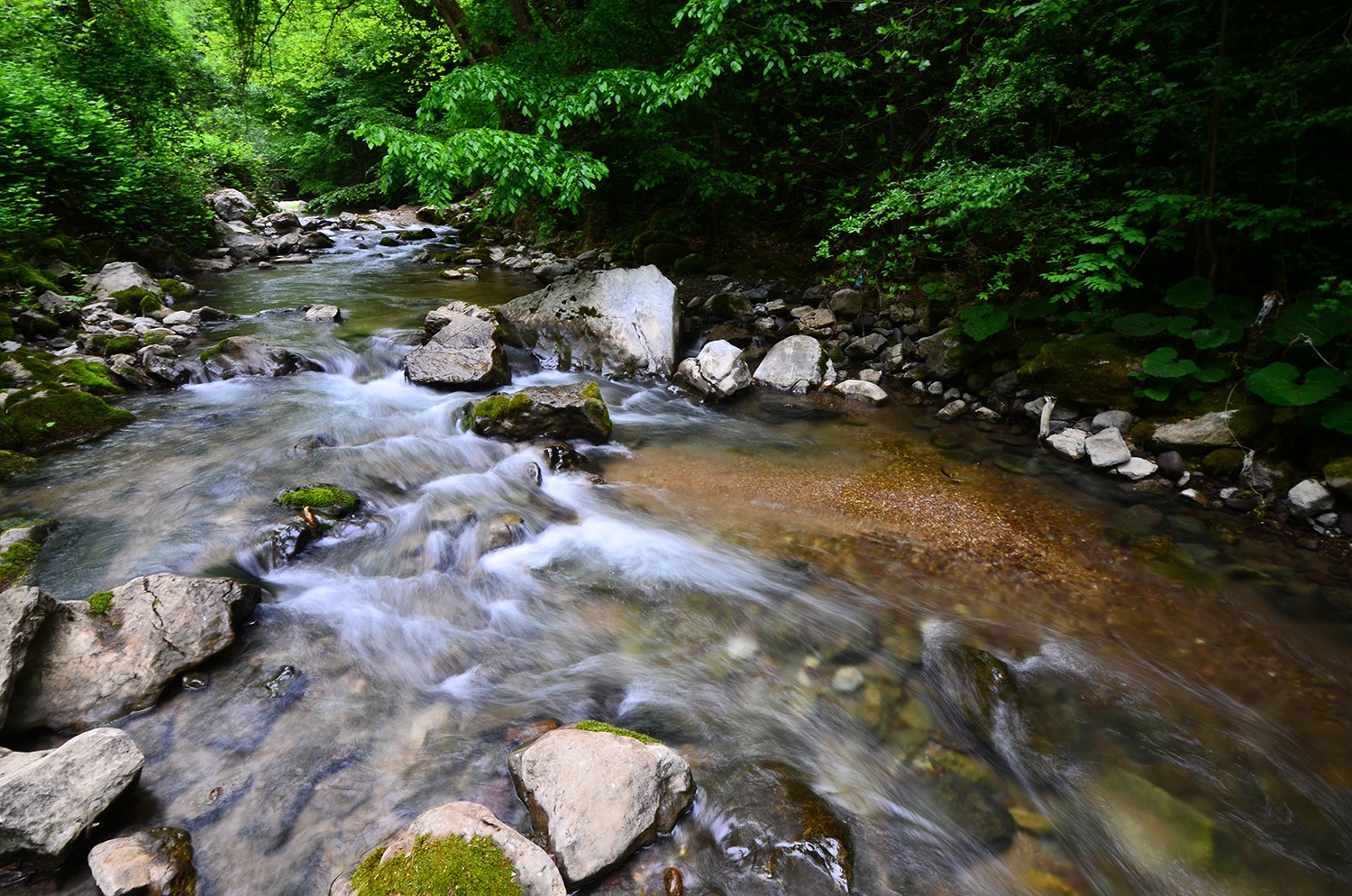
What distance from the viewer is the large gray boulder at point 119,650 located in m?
2.82

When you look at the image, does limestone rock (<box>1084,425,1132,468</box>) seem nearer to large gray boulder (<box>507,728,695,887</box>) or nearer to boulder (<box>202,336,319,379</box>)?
large gray boulder (<box>507,728,695,887</box>)

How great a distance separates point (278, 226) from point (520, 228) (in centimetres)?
819

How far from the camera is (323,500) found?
468 cm

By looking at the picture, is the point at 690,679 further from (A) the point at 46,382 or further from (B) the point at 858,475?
(A) the point at 46,382

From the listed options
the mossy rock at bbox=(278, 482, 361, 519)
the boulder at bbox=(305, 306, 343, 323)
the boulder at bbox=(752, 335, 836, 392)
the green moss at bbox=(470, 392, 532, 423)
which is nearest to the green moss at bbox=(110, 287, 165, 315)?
the boulder at bbox=(305, 306, 343, 323)

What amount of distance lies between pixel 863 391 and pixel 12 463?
26.6 ft

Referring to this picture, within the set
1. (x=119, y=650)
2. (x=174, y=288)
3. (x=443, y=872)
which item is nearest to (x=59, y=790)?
(x=119, y=650)

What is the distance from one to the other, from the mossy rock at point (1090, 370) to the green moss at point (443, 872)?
6142mm

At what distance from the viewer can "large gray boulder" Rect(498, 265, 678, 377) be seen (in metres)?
8.12

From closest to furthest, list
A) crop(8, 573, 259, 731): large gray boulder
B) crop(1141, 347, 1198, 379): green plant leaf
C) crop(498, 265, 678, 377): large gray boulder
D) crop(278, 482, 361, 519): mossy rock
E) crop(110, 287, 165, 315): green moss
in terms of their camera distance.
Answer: crop(8, 573, 259, 731): large gray boulder, crop(278, 482, 361, 519): mossy rock, crop(1141, 347, 1198, 379): green plant leaf, crop(498, 265, 678, 377): large gray boulder, crop(110, 287, 165, 315): green moss

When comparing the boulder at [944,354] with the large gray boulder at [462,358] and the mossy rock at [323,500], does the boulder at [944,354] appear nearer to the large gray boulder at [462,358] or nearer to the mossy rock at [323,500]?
the large gray boulder at [462,358]

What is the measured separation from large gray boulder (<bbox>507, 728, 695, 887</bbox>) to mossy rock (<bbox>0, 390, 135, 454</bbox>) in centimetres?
569

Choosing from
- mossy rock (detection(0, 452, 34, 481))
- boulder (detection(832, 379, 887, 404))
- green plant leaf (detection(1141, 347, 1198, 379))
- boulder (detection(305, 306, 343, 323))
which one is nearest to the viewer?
mossy rock (detection(0, 452, 34, 481))

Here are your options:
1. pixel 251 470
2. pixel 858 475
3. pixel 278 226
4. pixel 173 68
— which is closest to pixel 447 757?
pixel 251 470
